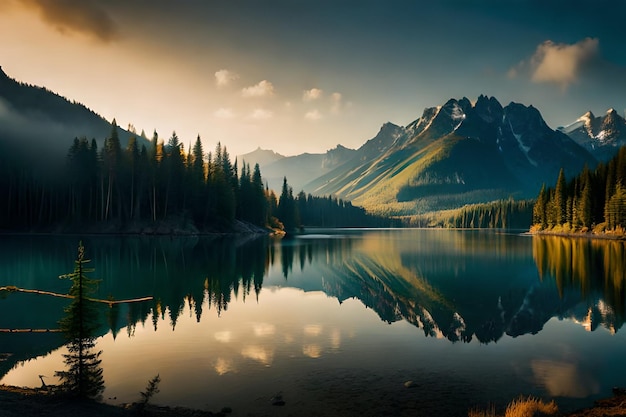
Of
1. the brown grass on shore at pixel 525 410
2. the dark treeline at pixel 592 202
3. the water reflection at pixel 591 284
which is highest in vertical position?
the dark treeline at pixel 592 202

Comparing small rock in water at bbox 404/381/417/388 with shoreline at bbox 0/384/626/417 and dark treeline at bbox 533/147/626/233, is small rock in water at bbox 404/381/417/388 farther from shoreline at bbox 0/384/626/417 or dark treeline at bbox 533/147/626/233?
dark treeline at bbox 533/147/626/233

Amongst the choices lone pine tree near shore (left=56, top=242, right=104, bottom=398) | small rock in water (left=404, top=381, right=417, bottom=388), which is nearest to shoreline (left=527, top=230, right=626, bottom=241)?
small rock in water (left=404, top=381, right=417, bottom=388)

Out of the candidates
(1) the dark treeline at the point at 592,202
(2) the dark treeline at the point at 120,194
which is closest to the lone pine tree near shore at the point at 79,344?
(2) the dark treeline at the point at 120,194

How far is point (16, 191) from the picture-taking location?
5325 inches

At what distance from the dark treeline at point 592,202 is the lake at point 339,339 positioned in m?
77.4

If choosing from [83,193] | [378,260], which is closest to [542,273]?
[378,260]

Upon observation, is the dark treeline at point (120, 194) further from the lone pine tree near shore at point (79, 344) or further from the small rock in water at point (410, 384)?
the small rock in water at point (410, 384)

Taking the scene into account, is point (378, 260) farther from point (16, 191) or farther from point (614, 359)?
point (16, 191)

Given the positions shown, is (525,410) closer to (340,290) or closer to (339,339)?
(339,339)

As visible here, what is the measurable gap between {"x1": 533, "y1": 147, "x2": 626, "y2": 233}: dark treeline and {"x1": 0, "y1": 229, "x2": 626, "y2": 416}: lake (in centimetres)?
7744

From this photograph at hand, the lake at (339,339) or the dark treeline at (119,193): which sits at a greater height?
the dark treeline at (119,193)

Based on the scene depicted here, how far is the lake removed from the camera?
16812 mm

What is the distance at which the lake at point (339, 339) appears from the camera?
16.8 meters

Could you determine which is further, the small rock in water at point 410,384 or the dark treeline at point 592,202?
the dark treeline at point 592,202
